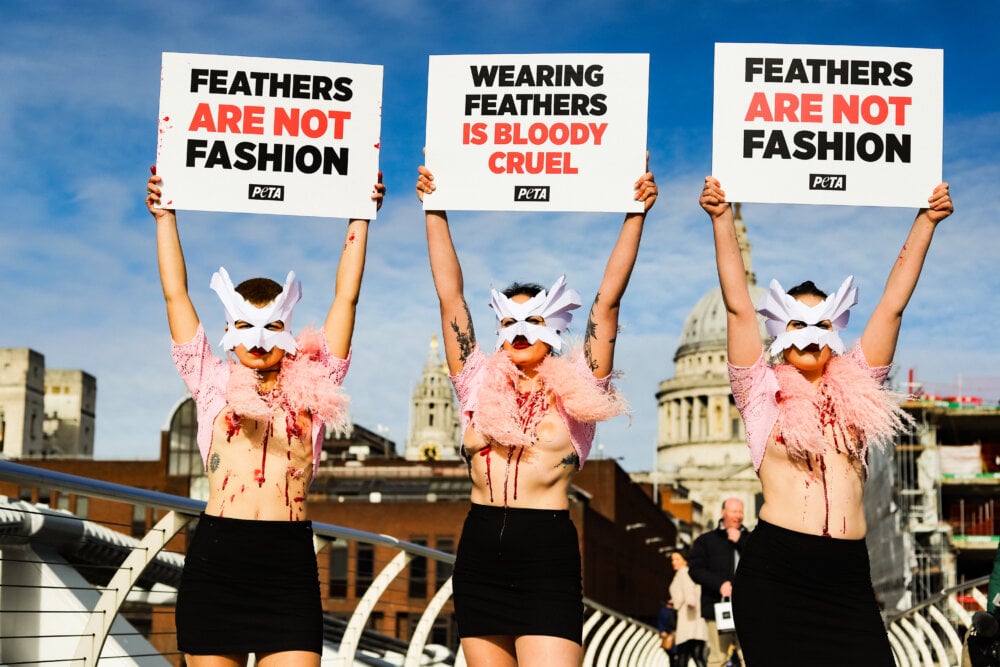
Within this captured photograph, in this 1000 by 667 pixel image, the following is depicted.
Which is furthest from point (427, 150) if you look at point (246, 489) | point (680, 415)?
point (680, 415)

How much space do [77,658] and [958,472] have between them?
7211 centimetres

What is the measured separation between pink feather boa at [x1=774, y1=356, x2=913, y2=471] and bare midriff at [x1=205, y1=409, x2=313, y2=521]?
175 cm

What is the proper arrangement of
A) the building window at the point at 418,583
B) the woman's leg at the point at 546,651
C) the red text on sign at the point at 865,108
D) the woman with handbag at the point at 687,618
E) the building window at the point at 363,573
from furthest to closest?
1. the building window at the point at 363,573
2. the building window at the point at 418,583
3. the woman with handbag at the point at 687,618
4. the red text on sign at the point at 865,108
5. the woman's leg at the point at 546,651

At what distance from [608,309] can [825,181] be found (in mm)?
1200

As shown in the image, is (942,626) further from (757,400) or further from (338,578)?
(338,578)

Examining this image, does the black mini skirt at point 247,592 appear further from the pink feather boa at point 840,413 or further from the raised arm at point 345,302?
the pink feather boa at point 840,413

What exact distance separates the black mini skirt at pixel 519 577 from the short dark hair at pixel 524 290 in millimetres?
869

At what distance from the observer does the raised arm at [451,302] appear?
5.54 meters

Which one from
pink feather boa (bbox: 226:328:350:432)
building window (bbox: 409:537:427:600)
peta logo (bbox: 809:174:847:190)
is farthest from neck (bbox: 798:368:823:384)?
building window (bbox: 409:537:427:600)

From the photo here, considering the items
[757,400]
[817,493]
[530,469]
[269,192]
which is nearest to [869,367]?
[757,400]

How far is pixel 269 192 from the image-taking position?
6.06 meters

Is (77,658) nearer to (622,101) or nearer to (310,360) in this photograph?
(310,360)

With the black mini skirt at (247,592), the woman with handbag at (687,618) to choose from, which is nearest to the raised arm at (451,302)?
the black mini skirt at (247,592)

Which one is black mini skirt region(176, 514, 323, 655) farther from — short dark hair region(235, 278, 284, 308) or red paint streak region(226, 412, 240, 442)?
short dark hair region(235, 278, 284, 308)
